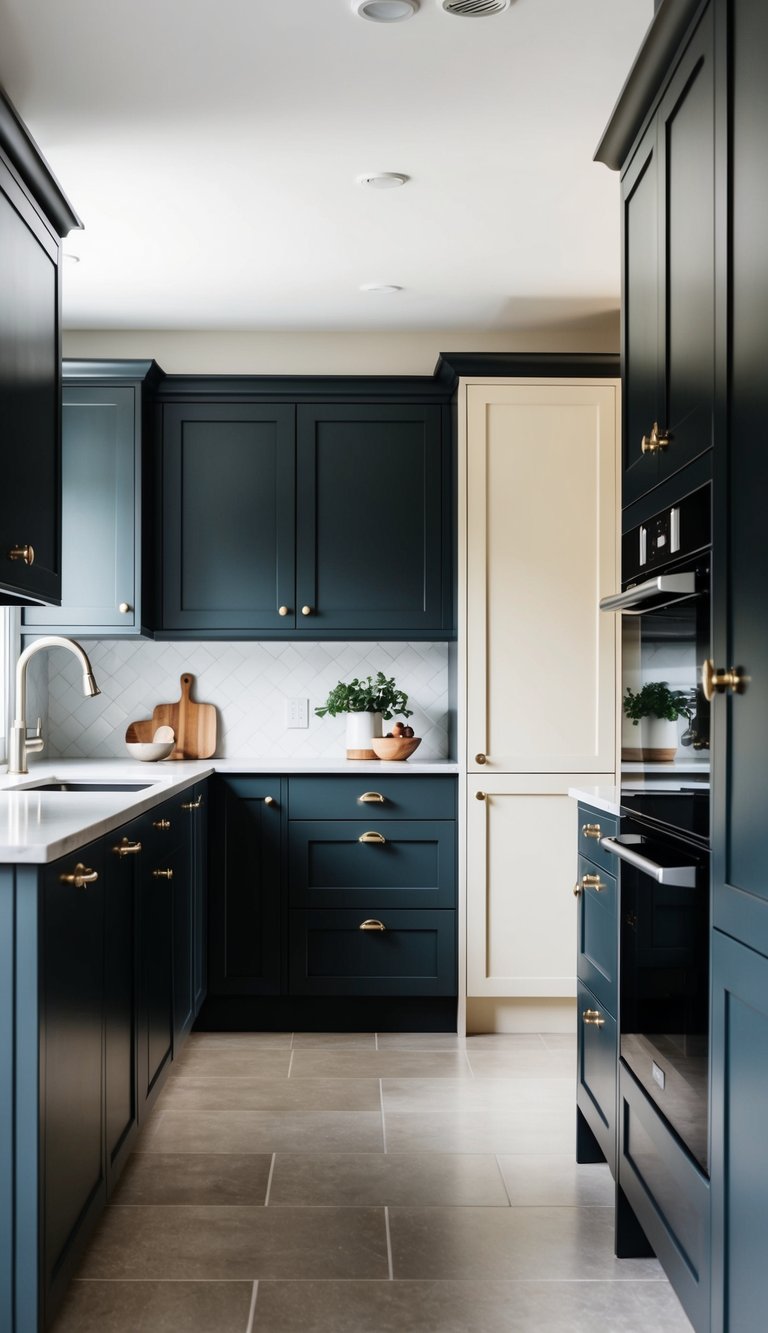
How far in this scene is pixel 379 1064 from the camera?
12.1ft

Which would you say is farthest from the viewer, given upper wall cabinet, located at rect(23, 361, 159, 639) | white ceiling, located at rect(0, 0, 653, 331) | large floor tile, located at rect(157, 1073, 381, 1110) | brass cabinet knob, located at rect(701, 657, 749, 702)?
upper wall cabinet, located at rect(23, 361, 159, 639)

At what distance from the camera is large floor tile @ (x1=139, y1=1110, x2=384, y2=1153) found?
9.66ft

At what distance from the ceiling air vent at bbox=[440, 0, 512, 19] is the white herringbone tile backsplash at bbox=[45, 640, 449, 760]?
2557 millimetres

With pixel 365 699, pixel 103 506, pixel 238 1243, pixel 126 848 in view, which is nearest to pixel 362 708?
pixel 365 699

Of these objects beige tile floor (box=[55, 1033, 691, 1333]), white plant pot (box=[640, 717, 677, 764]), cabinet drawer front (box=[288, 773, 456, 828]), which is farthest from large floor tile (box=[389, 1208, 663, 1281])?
cabinet drawer front (box=[288, 773, 456, 828])

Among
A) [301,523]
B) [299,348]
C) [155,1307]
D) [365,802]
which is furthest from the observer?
[299,348]

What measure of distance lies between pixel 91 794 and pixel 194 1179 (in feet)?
3.12

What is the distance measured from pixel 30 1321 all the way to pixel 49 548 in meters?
1.59

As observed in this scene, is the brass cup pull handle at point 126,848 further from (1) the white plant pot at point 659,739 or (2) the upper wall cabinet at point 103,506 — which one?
(2) the upper wall cabinet at point 103,506

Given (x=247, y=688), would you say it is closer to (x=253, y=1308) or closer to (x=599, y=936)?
(x=599, y=936)

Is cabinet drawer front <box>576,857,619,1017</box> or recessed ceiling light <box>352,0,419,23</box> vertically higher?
recessed ceiling light <box>352,0,419,23</box>

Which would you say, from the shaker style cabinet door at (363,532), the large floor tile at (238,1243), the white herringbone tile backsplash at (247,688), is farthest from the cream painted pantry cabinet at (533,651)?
the large floor tile at (238,1243)

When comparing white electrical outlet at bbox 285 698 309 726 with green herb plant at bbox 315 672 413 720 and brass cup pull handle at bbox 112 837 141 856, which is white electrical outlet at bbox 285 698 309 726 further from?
brass cup pull handle at bbox 112 837 141 856

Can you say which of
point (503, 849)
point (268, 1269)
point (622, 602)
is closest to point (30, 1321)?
point (268, 1269)
